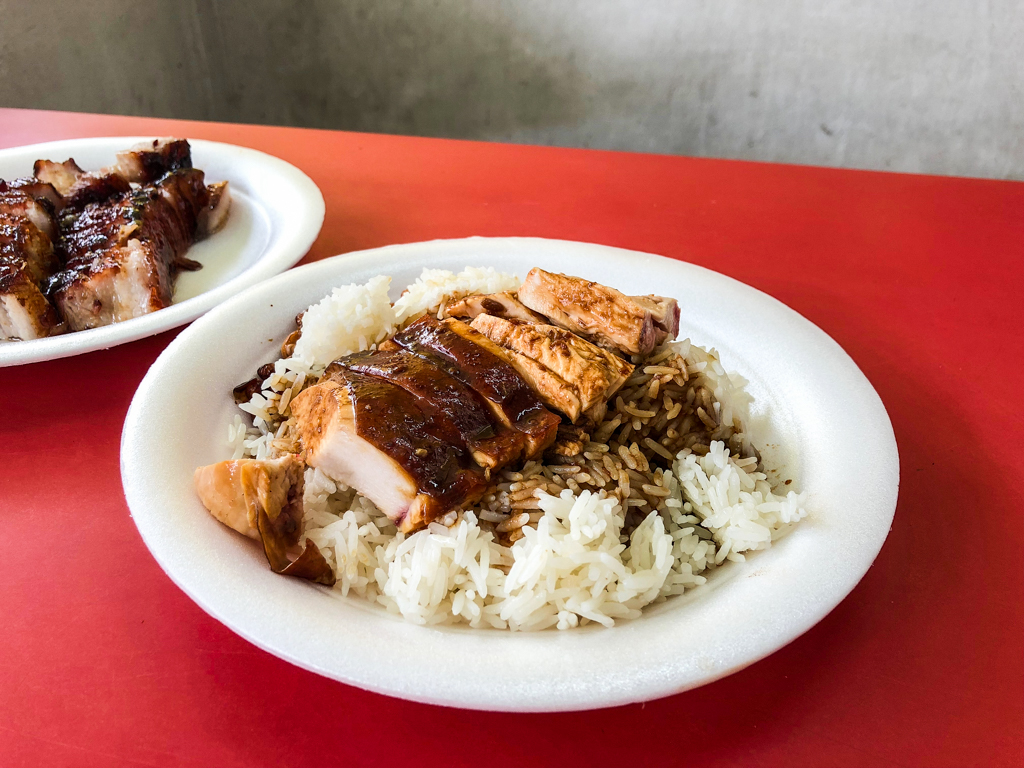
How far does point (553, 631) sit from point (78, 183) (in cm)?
292

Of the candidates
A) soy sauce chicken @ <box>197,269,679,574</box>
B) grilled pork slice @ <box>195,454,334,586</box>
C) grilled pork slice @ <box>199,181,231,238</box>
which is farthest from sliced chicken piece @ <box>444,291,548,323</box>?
grilled pork slice @ <box>199,181,231,238</box>

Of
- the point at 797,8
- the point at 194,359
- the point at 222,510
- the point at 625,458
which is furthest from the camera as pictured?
the point at 797,8

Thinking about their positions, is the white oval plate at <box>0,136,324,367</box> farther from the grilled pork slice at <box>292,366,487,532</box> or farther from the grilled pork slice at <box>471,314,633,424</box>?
the grilled pork slice at <box>471,314,633,424</box>

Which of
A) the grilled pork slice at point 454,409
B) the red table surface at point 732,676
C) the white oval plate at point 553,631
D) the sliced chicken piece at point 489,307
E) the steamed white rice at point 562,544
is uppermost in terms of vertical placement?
the sliced chicken piece at point 489,307

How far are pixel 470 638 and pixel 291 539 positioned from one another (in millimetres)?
468

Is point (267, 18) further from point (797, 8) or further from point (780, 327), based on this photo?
point (780, 327)

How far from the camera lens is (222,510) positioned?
57.7 inches

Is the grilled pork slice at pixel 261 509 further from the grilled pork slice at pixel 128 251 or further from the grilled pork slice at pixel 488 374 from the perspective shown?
the grilled pork slice at pixel 128 251

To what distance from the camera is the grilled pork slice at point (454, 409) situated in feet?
5.22

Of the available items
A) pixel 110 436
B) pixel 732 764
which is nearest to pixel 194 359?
pixel 110 436

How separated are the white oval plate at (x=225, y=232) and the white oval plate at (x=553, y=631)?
0.83 feet

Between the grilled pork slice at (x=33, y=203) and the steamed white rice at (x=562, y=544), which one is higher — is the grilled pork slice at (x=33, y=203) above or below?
above

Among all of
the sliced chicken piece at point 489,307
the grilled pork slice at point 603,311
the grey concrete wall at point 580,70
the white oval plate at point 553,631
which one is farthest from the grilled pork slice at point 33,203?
the grey concrete wall at point 580,70

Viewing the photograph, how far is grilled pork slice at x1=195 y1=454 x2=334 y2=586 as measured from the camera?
1.44 metres
